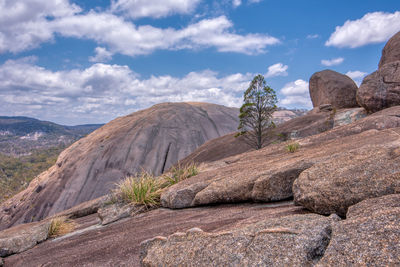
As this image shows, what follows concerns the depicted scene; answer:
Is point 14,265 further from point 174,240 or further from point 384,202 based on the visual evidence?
point 384,202

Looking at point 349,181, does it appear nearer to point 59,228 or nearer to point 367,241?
point 367,241

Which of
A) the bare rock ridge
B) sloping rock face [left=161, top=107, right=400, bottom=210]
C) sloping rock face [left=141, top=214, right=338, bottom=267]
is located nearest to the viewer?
the bare rock ridge

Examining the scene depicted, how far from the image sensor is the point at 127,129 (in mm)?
45031

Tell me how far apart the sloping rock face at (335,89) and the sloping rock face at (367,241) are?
2906 centimetres

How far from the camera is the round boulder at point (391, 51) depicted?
22.6 meters

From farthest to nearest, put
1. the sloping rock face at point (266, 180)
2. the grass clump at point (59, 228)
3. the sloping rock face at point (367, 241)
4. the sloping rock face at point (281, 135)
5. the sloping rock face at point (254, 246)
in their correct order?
the sloping rock face at point (281, 135) < the grass clump at point (59, 228) < the sloping rock face at point (266, 180) < the sloping rock face at point (254, 246) < the sloping rock face at point (367, 241)

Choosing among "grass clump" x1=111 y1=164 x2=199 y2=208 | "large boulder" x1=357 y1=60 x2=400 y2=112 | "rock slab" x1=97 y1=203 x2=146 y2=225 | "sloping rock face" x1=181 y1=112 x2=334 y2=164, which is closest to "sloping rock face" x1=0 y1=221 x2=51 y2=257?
"rock slab" x1=97 y1=203 x2=146 y2=225

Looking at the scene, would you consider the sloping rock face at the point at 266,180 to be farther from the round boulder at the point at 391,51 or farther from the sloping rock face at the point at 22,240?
the round boulder at the point at 391,51

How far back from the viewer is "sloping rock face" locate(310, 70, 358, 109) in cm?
2828

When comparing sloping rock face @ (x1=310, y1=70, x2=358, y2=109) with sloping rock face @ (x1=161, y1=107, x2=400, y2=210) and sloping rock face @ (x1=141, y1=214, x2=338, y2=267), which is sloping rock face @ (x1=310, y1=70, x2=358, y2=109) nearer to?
sloping rock face @ (x1=161, y1=107, x2=400, y2=210)

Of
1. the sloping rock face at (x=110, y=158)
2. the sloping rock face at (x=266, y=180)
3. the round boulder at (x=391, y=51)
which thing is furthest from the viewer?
the sloping rock face at (x=110, y=158)

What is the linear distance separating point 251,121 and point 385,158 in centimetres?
1949

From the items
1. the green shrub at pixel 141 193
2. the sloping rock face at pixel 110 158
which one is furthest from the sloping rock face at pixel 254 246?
the sloping rock face at pixel 110 158

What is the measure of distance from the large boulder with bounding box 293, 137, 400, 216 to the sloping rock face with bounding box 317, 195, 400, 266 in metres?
1.22
